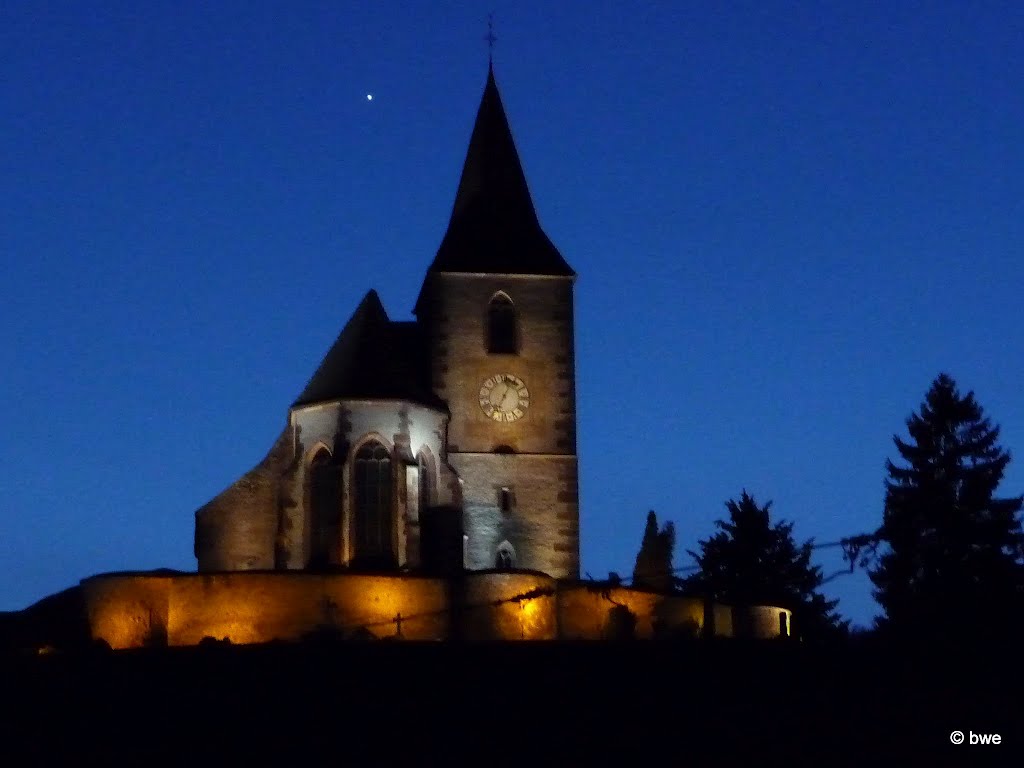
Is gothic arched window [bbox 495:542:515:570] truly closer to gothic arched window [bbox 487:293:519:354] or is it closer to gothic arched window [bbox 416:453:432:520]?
gothic arched window [bbox 416:453:432:520]

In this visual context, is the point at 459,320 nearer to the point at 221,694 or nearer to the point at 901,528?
the point at 901,528

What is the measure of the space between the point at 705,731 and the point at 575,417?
21.0 metres

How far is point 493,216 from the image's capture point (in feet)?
192

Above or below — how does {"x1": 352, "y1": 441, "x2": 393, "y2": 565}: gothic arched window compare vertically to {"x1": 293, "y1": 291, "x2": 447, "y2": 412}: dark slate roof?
below

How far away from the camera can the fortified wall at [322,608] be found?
45.5m

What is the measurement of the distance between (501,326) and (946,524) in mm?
14587

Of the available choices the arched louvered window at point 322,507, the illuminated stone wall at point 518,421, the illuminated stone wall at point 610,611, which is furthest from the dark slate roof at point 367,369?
the illuminated stone wall at point 610,611

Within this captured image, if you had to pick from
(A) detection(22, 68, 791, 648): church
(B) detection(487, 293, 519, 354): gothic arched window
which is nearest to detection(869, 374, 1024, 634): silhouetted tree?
(A) detection(22, 68, 791, 648): church

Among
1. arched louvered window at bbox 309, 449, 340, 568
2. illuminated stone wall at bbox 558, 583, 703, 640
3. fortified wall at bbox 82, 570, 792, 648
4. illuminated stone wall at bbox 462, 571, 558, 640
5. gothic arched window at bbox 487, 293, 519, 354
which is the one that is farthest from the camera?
gothic arched window at bbox 487, 293, 519, 354

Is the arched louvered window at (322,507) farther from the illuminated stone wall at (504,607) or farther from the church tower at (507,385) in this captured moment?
the illuminated stone wall at (504,607)

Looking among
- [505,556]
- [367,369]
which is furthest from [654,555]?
[367,369]

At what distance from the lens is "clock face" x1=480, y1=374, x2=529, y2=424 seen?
5511cm

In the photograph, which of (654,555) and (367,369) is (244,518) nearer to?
(367,369)

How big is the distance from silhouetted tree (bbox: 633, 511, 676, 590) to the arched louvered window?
9.89 meters
